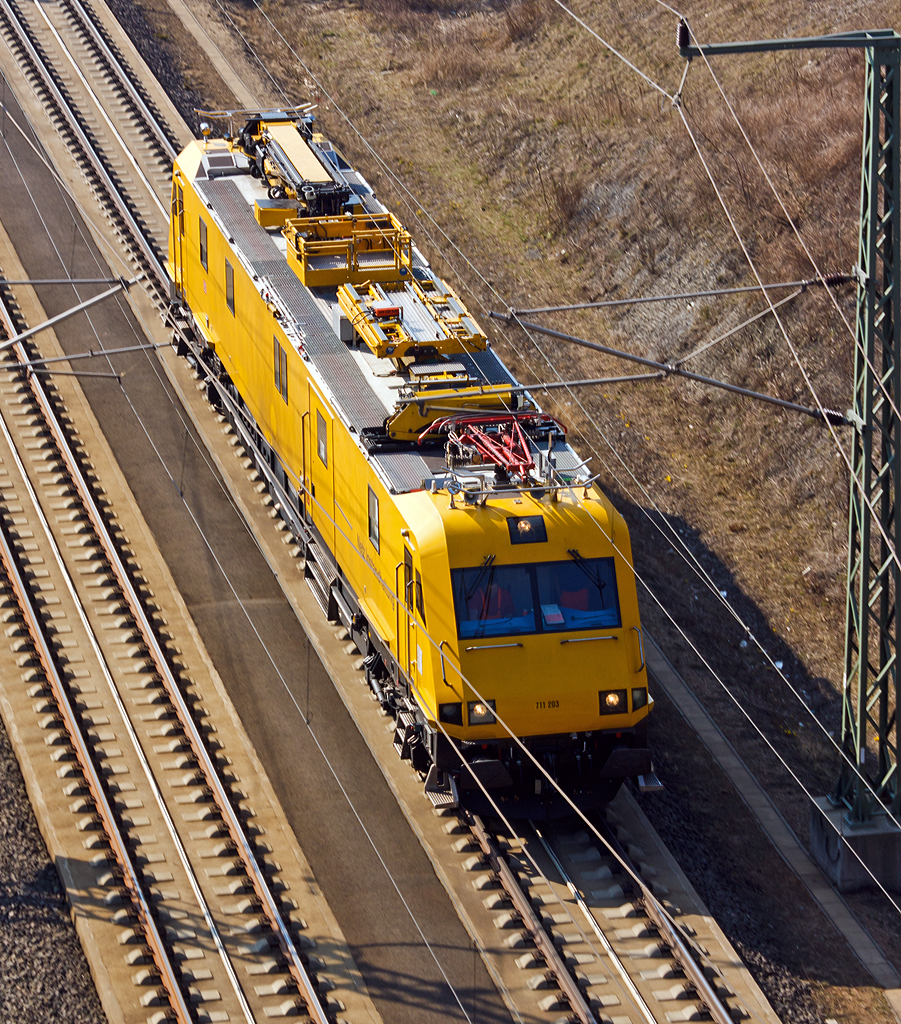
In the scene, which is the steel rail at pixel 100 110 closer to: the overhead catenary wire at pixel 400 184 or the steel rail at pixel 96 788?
the overhead catenary wire at pixel 400 184

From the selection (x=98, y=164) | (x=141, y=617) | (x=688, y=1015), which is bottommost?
(x=688, y=1015)

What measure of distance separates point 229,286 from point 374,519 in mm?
7203

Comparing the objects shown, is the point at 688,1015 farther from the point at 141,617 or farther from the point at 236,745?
the point at 141,617

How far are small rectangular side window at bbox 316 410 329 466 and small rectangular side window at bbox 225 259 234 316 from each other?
4.56 meters

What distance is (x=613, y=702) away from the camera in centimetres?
1745

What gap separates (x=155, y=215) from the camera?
3262 cm

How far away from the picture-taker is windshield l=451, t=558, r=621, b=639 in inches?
680

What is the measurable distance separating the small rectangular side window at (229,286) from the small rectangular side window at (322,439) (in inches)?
179

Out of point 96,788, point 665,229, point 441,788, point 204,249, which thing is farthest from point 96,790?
point 665,229

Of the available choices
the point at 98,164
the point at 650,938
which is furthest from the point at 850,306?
the point at 98,164

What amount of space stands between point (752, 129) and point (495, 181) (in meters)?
6.49

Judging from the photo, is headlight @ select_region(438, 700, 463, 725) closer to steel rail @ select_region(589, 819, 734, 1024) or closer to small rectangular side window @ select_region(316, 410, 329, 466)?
steel rail @ select_region(589, 819, 734, 1024)

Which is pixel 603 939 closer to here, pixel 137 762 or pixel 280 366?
pixel 137 762

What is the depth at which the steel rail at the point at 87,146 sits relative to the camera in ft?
101
